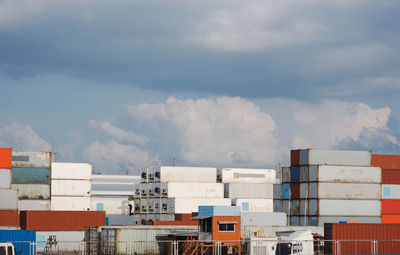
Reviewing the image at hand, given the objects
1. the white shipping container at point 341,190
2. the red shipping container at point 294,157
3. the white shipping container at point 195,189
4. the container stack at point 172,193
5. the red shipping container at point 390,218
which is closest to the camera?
the white shipping container at point 341,190

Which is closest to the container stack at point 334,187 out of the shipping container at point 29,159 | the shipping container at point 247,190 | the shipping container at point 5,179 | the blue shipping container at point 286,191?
the blue shipping container at point 286,191

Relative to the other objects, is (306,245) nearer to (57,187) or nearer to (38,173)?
(38,173)

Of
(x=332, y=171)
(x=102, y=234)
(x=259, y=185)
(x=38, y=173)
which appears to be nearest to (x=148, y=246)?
(x=102, y=234)

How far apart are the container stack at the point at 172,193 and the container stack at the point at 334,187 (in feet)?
96.6

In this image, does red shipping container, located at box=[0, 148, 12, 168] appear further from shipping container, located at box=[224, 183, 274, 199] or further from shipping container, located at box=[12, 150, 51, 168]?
shipping container, located at box=[224, 183, 274, 199]

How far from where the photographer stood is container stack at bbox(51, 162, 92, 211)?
12862 cm

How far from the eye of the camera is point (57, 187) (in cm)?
12888

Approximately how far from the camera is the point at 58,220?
86312 millimetres

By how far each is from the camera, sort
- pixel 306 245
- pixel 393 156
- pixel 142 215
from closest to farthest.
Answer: pixel 306 245 < pixel 393 156 < pixel 142 215

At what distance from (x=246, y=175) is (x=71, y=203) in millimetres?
37446

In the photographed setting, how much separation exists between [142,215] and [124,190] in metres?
62.8

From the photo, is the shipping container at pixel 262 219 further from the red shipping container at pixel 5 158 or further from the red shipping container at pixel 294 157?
the red shipping container at pixel 5 158

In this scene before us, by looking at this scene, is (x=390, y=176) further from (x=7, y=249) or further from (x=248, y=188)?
(x=7, y=249)

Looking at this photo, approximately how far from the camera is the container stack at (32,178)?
109 m
